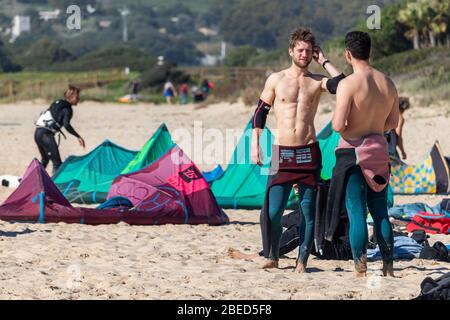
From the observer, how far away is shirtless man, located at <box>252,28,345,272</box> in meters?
6.86

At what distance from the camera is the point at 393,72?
101ft

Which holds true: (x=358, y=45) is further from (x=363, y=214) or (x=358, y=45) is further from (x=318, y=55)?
(x=363, y=214)

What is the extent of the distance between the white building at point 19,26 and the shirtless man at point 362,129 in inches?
5180

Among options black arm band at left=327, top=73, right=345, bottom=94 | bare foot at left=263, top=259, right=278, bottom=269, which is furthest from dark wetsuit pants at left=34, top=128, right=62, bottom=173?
black arm band at left=327, top=73, right=345, bottom=94

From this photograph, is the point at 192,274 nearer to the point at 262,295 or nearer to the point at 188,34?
the point at 262,295

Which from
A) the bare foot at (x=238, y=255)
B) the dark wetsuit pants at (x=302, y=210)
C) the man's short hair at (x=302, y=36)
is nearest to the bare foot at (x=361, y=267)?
the dark wetsuit pants at (x=302, y=210)

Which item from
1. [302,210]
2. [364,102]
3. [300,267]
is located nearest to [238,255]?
[300,267]

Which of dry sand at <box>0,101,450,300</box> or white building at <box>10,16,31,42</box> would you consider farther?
white building at <box>10,16,31,42</box>

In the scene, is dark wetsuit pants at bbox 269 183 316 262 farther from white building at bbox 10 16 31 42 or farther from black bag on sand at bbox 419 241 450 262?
white building at bbox 10 16 31 42

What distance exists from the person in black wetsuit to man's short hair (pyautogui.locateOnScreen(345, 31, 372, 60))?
5548 mm

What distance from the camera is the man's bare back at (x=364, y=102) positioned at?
6492 millimetres

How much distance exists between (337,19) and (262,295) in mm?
143096

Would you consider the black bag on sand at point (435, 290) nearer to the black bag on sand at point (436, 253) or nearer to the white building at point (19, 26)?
the black bag on sand at point (436, 253)

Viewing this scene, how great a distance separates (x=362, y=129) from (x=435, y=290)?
1.18 metres
